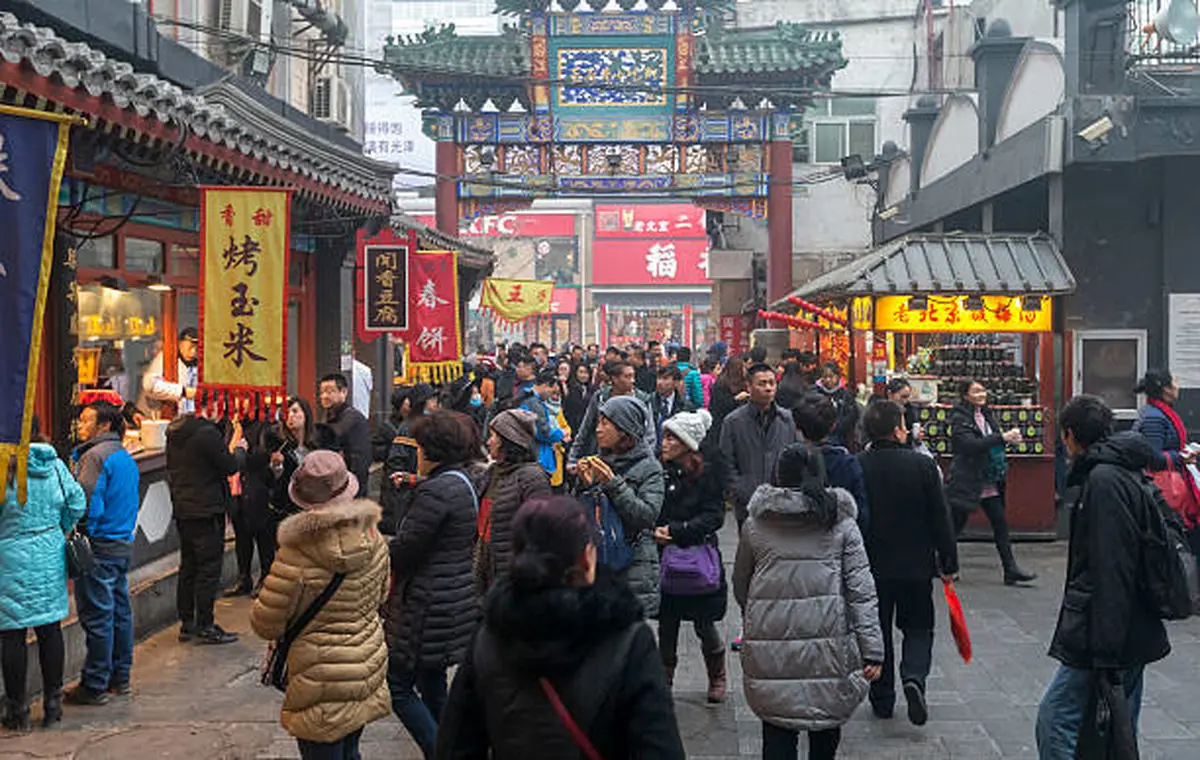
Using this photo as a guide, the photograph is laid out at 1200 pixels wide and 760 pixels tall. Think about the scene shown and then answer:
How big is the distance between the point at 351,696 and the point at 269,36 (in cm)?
1131

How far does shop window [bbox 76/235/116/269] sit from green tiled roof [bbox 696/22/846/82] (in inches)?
564

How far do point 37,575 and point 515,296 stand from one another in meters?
15.7

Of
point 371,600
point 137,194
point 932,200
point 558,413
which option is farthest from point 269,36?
point 371,600

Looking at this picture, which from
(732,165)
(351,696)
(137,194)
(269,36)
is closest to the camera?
(351,696)

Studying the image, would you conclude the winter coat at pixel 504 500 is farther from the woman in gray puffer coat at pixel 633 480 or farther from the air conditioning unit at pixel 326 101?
the air conditioning unit at pixel 326 101

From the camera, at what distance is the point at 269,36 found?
13.9 metres

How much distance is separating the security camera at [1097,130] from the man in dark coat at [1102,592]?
7238 millimetres

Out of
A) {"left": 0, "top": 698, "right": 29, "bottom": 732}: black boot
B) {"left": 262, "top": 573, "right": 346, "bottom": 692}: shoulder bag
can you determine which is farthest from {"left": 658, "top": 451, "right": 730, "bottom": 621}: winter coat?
{"left": 0, "top": 698, "right": 29, "bottom": 732}: black boot

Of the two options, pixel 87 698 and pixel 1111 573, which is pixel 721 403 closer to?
pixel 87 698

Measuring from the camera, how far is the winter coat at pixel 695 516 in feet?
19.8

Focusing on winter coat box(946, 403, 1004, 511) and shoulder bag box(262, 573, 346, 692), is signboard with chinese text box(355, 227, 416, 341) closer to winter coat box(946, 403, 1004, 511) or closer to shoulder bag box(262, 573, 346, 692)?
winter coat box(946, 403, 1004, 511)

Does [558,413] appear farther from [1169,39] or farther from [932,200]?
[932,200]

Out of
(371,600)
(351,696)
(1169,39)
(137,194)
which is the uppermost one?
(1169,39)

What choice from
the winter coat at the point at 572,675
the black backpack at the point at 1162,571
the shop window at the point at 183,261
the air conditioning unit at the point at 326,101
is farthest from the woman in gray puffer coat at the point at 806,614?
the air conditioning unit at the point at 326,101
